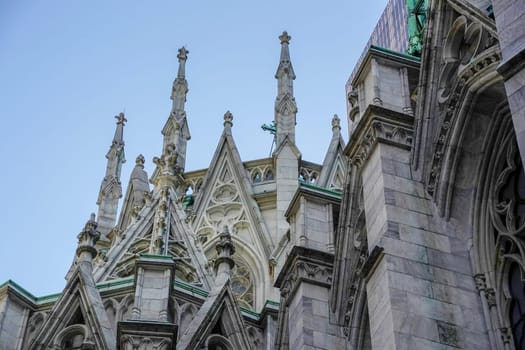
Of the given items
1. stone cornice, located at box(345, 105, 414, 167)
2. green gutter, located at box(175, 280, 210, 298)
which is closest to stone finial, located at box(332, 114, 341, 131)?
green gutter, located at box(175, 280, 210, 298)

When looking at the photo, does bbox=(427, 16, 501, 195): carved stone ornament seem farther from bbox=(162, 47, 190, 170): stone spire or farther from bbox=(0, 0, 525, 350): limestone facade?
bbox=(162, 47, 190, 170): stone spire

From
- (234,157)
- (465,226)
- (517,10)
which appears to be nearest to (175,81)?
(234,157)

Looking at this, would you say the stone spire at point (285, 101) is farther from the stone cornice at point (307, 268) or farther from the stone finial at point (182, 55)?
the stone cornice at point (307, 268)

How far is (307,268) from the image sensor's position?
16344mm

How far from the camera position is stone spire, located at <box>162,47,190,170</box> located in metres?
30.7

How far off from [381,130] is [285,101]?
58.3 ft

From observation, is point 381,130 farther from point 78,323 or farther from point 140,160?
point 140,160

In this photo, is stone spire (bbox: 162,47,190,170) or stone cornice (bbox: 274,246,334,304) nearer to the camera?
stone cornice (bbox: 274,246,334,304)

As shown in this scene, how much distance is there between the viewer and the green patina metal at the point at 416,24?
19578 millimetres

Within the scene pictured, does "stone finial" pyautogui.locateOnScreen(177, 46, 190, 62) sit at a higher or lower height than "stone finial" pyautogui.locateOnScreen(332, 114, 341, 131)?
higher

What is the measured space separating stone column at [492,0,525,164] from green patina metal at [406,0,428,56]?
750cm

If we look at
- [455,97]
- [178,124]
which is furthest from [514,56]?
[178,124]

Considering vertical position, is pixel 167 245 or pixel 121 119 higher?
Answer: pixel 121 119

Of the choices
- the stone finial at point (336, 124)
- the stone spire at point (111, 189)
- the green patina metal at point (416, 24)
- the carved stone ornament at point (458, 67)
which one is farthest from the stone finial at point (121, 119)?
the carved stone ornament at point (458, 67)
